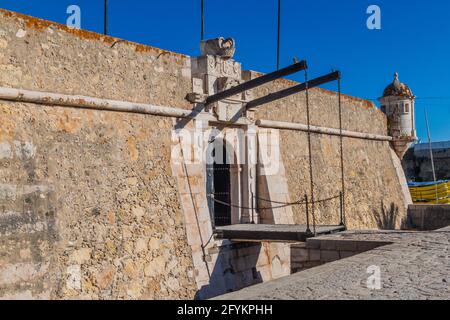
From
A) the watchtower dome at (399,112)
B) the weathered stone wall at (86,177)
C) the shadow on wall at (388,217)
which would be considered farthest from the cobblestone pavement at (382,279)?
the watchtower dome at (399,112)

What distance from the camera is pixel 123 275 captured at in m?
6.80

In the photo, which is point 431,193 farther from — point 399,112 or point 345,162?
point 345,162

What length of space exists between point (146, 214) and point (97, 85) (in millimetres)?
1849

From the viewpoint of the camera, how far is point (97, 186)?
266 inches

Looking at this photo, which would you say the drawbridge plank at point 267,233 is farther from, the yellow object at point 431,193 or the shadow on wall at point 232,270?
the yellow object at point 431,193

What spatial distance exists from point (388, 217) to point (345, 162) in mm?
2479

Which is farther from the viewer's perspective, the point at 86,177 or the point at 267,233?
the point at 267,233

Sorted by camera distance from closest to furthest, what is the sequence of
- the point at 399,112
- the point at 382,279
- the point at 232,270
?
the point at 382,279, the point at 232,270, the point at 399,112

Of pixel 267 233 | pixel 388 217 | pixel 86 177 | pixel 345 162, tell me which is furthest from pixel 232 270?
pixel 388 217

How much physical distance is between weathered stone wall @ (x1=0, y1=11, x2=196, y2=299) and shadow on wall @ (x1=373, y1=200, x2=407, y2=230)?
748 cm

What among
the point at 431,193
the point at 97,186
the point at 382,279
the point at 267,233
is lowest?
the point at 382,279

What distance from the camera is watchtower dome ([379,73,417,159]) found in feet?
50.3
